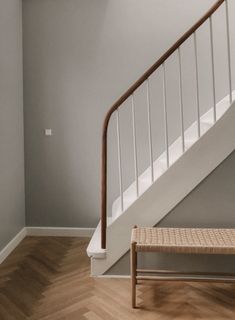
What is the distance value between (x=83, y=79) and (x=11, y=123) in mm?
973

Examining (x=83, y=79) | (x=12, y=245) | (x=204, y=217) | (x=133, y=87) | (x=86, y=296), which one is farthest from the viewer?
(x=83, y=79)

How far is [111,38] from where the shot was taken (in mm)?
3977

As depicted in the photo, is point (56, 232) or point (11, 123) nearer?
point (11, 123)

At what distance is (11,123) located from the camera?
3.68 meters

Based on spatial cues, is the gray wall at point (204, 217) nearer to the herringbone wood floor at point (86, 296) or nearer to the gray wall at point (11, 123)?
the herringbone wood floor at point (86, 296)

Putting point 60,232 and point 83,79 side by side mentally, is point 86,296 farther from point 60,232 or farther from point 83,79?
point 83,79

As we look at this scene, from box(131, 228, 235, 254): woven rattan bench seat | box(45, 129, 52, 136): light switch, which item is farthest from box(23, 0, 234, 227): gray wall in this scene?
box(131, 228, 235, 254): woven rattan bench seat

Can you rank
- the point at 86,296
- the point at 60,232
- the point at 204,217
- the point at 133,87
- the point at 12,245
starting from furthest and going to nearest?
the point at 60,232 < the point at 12,245 < the point at 204,217 < the point at 133,87 < the point at 86,296

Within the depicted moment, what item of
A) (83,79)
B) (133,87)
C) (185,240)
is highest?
(83,79)

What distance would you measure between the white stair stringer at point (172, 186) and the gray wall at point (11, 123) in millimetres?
1173

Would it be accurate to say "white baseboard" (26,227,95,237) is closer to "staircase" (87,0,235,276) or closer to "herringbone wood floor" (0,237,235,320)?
"herringbone wood floor" (0,237,235,320)

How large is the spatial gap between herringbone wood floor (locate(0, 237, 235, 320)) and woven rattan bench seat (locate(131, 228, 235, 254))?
1.37 feet

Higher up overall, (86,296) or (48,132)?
(48,132)

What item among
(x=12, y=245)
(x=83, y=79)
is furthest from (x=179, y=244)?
(x=83, y=79)
